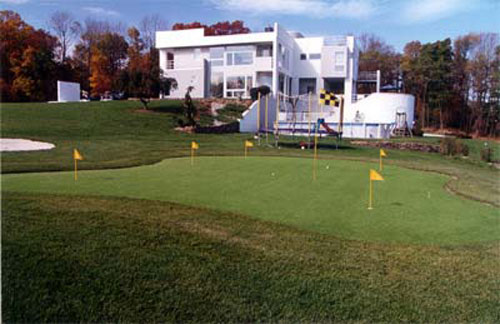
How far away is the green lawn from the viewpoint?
3215mm

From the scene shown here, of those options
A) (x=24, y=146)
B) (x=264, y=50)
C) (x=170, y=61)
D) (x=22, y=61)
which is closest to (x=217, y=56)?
(x=264, y=50)

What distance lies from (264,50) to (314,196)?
33.8m

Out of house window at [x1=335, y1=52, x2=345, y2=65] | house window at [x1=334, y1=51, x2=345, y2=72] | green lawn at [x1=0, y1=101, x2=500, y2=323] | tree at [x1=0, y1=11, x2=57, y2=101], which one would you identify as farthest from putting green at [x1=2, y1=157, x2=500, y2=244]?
tree at [x1=0, y1=11, x2=57, y2=101]

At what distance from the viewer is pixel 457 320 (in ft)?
10.5

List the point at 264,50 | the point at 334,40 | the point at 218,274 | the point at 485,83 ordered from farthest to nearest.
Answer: the point at 485,83 → the point at 334,40 → the point at 264,50 → the point at 218,274

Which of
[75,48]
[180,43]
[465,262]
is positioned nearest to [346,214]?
[465,262]

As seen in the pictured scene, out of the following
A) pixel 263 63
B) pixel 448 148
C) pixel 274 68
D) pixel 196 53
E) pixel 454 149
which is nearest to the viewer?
pixel 454 149

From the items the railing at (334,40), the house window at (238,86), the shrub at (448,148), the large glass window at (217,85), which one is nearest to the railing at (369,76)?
the railing at (334,40)

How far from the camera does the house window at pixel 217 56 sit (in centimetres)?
3962

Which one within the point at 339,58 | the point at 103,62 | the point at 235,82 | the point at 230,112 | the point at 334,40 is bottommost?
the point at 230,112

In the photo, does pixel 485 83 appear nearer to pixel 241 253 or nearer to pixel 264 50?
pixel 264 50

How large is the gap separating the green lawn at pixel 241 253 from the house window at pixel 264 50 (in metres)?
32.5

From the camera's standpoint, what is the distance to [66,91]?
36.4 meters

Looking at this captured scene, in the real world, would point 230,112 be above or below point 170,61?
below
